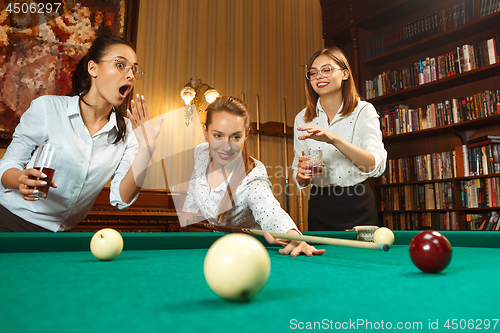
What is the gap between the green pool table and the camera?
43 cm

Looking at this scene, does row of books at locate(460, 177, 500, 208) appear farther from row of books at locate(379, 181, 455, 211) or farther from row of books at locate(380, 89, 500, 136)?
row of books at locate(380, 89, 500, 136)

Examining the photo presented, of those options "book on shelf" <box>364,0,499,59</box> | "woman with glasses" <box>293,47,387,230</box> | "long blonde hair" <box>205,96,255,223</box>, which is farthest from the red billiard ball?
"book on shelf" <box>364,0,499,59</box>

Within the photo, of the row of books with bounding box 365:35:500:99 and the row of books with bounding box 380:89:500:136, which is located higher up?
the row of books with bounding box 365:35:500:99

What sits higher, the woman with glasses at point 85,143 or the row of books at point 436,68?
the row of books at point 436,68

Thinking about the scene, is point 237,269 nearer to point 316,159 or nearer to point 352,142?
point 316,159

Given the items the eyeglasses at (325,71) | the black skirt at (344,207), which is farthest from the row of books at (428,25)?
the black skirt at (344,207)

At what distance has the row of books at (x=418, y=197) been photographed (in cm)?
365

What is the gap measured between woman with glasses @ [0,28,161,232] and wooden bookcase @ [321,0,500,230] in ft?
9.96

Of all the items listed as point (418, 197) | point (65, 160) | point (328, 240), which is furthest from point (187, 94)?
point (328, 240)

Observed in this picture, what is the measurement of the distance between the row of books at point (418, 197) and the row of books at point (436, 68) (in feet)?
3.65

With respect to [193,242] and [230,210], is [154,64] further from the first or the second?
[193,242]

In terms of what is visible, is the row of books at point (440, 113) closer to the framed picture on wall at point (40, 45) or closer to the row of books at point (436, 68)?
the row of books at point (436, 68)

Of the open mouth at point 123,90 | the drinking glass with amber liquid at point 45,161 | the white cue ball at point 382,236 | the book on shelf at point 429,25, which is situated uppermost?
the book on shelf at point 429,25

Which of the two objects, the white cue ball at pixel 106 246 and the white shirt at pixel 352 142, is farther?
the white shirt at pixel 352 142
